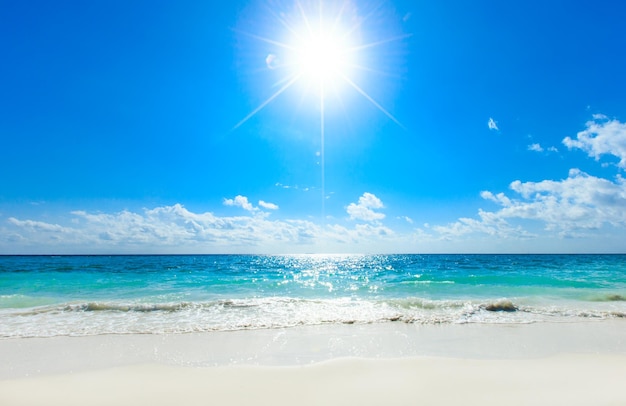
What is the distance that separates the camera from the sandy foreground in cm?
452

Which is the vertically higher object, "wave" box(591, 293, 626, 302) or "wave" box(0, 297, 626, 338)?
"wave" box(591, 293, 626, 302)

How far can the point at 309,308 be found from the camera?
1233 cm

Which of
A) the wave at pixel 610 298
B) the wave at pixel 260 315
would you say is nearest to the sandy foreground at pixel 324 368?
the wave at pixel 260 315

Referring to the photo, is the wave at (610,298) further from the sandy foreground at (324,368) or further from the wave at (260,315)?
the sandy foreground at (324,368)

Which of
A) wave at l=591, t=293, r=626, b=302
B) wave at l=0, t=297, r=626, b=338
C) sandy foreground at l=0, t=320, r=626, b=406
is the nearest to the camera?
sandy foreground at l=0, t=320, r=626, b=406

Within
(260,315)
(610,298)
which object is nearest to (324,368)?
(260,315)

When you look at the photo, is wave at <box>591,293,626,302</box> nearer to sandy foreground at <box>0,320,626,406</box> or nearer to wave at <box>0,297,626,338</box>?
wave at <box>0,297,626,338</box>

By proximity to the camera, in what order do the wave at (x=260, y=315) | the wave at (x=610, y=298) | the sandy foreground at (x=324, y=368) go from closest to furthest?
the sandy foreground at (x=324, y=368), the wave at (x=260, y=315), the wave at (x=610, y=298)

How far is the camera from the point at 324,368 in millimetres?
5641

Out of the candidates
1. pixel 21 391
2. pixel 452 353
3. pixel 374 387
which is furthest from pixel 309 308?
pixel 21 391

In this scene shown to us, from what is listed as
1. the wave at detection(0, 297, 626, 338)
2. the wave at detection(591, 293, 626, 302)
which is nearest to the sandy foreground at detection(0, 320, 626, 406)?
the wave at detection(0, 297, 626, 338)

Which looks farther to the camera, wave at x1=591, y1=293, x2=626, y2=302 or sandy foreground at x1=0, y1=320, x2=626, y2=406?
wave at x1=591, y1=293, x2=626, y2=302

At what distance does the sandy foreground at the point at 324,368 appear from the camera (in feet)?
14.8

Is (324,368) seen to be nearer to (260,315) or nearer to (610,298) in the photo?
(260,315)
